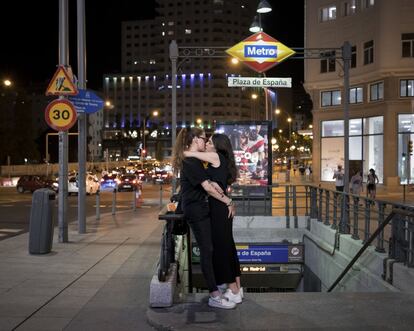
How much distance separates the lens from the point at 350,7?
4025 cm

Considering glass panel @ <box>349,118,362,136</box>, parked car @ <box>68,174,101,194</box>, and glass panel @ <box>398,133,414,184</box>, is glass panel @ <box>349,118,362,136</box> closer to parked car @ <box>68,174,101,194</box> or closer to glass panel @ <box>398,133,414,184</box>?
glass panel @ <box>398,133,414,184</box>

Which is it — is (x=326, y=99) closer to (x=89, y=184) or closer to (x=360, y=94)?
(x=360, y=94)

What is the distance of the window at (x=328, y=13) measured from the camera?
41.5 meters

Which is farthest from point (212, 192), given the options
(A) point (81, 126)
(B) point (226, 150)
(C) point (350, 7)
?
(C) point (350, 7)

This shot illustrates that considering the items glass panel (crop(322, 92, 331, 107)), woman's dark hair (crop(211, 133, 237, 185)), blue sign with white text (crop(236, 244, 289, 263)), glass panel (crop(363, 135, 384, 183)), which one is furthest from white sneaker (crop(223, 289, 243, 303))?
glass panel (crop(322, 92, 331, 107))

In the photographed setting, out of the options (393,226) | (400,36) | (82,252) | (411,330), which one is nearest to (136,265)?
(82,252)

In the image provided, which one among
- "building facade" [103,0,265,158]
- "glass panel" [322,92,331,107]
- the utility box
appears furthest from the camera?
"building facade" [103,0,265,158]

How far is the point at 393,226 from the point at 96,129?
157m

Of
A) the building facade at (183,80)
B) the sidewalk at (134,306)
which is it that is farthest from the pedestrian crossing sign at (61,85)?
the building facade at (183,80)

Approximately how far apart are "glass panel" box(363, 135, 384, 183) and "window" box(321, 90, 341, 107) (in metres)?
4.34

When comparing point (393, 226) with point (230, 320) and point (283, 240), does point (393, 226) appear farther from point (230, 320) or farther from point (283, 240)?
point (283, 240)

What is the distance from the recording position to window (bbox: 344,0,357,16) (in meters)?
39.8

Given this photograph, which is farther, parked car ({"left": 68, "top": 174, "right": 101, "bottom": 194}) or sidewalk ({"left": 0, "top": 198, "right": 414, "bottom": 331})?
parked car ({"left": 68, "top": 174, "right": 101, "bottom": 194})

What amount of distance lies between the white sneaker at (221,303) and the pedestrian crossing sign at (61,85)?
749 centimetres
